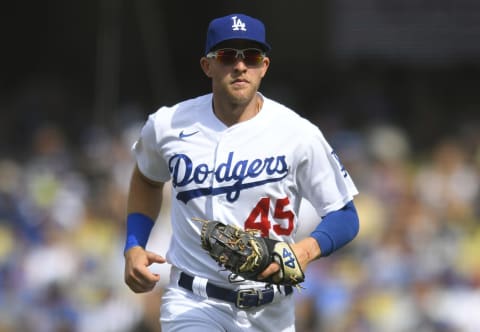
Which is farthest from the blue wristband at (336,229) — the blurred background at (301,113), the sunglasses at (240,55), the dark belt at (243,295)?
the blurred background at (301,113)

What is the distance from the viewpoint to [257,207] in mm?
4613

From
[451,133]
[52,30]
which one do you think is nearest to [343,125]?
[451,133]

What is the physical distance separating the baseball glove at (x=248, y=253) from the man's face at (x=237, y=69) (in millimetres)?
656

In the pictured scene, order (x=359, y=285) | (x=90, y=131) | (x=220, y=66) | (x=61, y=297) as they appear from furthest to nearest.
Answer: (x=90, y=131) < (x=61, y=297) < (x=359, y=285) < (x=220, y=66)

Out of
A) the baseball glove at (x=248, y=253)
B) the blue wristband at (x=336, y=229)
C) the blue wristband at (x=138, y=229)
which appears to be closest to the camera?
the baseball glove at (x=248, y=253)

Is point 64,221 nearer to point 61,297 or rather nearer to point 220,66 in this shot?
point 61,297

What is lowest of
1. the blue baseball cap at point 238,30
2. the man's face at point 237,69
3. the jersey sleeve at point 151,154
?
the jersey sleeve at point 151,154

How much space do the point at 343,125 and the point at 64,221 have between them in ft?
10.7

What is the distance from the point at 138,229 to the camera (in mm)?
4984

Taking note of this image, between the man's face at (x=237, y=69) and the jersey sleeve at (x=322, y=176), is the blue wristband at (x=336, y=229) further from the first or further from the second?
the man's face at (x=237, y=69)

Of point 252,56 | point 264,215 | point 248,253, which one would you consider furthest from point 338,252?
point 248,253

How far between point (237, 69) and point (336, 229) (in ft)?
2.68

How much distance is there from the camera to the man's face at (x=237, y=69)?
14.9ft

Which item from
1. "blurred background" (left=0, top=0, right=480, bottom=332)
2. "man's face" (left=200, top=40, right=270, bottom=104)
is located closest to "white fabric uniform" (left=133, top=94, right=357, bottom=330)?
"man's face" (left=200, top=40, right=270, bottom=104)
